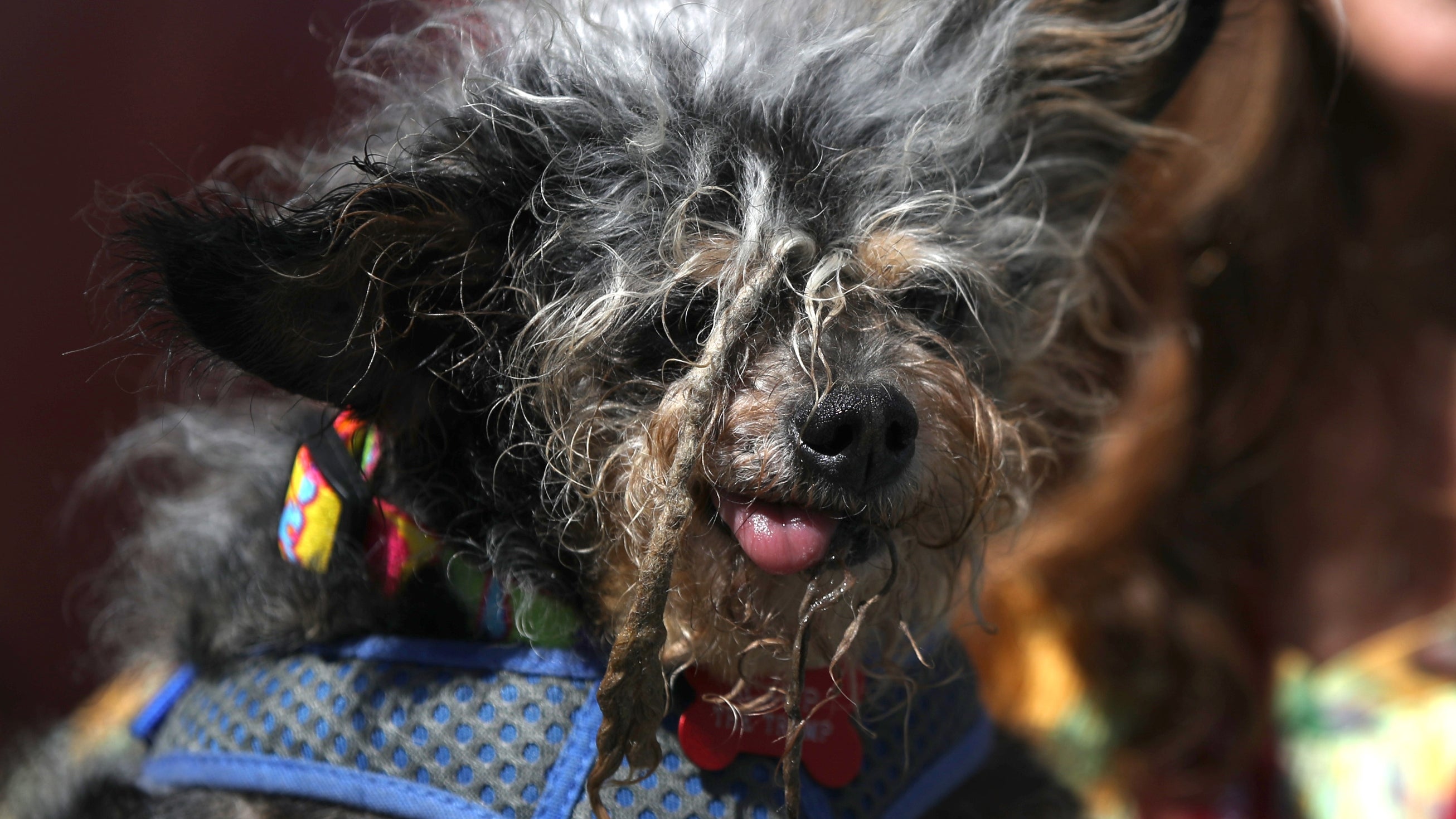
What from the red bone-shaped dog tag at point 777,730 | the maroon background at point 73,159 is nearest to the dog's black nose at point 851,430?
the red bone-shaped dog tag at point 777,730

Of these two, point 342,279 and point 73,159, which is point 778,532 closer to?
point 342,279

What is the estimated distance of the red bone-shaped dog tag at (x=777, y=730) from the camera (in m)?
0.96

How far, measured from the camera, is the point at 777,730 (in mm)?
1002

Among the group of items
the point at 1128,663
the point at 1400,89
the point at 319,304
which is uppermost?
the point at 319,304

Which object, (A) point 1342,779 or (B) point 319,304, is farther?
(A) point 1342,779

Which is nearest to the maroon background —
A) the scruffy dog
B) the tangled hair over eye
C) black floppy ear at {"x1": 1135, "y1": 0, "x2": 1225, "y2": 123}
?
the scruffy dog

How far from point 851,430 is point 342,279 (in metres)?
0.47

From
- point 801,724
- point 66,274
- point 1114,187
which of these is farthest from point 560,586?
point 66,274

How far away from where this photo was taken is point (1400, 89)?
149 centimetres

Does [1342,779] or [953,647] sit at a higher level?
[953,647]

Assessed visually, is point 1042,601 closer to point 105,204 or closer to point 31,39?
point 105,204

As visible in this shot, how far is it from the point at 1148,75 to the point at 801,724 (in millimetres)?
906

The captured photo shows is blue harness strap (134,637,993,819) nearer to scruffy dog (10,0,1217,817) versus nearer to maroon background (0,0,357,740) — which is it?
scruffy dog (10,0,1217,817)

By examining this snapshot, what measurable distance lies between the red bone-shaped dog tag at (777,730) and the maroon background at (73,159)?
114cm
